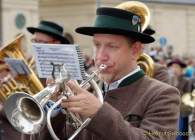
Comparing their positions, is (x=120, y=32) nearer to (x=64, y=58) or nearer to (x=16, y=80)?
(x=64, y=58)

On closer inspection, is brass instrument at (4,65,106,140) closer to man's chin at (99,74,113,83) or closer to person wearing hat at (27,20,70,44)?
man's chin at (99,74,113,83)

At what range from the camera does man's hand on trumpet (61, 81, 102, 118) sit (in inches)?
117

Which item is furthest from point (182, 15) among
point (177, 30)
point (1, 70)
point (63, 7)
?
point (1, 70)

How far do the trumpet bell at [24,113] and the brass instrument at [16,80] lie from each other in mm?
1319

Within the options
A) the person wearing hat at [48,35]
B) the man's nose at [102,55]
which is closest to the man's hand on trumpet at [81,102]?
the man's nose at [102,55]

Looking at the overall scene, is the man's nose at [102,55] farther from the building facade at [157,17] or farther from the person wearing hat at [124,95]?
the building facade at [157,17]

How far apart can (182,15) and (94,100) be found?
41.4m

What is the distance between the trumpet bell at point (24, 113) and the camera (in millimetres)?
3035

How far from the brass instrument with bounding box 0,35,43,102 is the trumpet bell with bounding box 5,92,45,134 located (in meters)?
1.32

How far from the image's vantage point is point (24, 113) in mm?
3115

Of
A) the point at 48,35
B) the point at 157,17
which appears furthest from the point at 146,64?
the point at 157,17

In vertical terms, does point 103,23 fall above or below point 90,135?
above

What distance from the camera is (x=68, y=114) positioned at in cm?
336

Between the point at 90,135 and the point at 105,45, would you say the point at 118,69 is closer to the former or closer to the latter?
the point at 105,45
